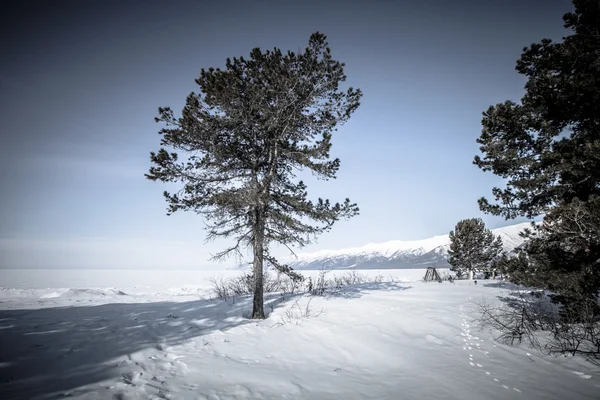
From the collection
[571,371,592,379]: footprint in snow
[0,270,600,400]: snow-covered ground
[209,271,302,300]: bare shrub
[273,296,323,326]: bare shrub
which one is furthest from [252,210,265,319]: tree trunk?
[571,371,592,379]: footprint in snow

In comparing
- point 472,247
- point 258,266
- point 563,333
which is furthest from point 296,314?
point 472,247

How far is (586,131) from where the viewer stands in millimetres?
7047

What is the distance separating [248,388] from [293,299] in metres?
7.25

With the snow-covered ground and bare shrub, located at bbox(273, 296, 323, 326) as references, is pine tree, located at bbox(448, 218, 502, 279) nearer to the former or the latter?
the snow-covered ground

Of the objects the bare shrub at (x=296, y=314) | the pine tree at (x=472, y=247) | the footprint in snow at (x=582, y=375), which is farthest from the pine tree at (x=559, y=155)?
the pine tree at (x=472, y=247)

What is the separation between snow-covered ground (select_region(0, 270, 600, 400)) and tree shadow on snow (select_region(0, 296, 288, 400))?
1.0 inches

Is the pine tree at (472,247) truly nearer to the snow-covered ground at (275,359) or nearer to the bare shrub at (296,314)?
the snow-covered ground at (275,359)

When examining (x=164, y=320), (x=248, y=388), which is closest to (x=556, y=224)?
(x=248, y=388)

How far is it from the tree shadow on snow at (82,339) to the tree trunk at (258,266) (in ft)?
1.74

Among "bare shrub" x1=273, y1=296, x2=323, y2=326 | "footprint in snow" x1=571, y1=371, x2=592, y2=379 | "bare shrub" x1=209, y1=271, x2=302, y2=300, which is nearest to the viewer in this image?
"footprint in snow" x1=571, y1=371, x2=592, y2=379

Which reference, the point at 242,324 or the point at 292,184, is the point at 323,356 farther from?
the point at 292,184

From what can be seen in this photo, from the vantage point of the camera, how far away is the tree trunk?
852 cm

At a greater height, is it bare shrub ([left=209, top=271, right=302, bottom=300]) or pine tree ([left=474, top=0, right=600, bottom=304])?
pine tree ([left=474, top=0, right=600, bottom=304])

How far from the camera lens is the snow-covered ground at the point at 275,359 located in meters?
3.95
